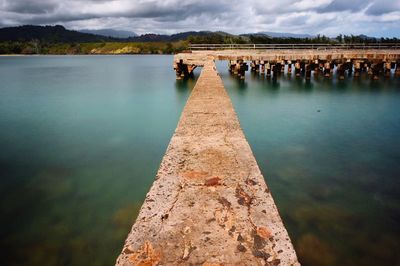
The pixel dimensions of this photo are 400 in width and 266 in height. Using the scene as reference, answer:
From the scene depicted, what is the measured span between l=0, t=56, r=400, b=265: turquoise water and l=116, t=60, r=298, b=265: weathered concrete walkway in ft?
7.31

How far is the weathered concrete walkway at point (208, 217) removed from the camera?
1835 mm

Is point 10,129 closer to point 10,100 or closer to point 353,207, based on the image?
point 10,100

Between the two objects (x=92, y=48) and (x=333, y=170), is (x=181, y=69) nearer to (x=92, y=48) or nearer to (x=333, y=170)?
(x=333, y=170)

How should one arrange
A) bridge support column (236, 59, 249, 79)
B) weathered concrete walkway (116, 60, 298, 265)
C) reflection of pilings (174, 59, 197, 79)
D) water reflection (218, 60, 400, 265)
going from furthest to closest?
1. bridge support column (236, 59, 249, 79)
2. reflection of pilings (174, 59, 197, 79)
3. water reflection (218, 60, 400, 265)
4. weathered concrete walkway (116, 60, 298, 265)

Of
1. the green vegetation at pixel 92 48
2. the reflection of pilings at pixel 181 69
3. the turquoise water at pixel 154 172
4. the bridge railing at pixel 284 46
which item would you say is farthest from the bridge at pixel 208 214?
the green vegetation at pixel 92 48

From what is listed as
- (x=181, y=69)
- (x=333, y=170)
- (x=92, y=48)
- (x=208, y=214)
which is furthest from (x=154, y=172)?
(x=92, y=48)

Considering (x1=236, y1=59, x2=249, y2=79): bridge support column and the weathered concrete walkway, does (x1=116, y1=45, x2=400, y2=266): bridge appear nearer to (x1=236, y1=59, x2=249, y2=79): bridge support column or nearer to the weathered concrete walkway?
the weathered concrete walkway

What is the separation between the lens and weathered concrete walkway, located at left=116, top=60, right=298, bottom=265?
1.83 metres

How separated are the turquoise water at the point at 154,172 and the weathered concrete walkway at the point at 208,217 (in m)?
2.23

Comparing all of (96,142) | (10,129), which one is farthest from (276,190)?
(10,129)

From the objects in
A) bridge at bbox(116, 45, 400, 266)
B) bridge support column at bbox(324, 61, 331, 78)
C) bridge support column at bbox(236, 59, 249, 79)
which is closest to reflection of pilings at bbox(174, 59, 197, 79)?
bridge support column at bbox(236, 59, 249, 79)

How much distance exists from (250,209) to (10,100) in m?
22.4

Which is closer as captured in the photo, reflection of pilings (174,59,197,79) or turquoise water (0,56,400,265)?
turquoise water (0,56,400,265)

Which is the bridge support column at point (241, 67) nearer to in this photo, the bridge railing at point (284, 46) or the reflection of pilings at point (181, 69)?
the reflection of pilings at point (181, 69)
